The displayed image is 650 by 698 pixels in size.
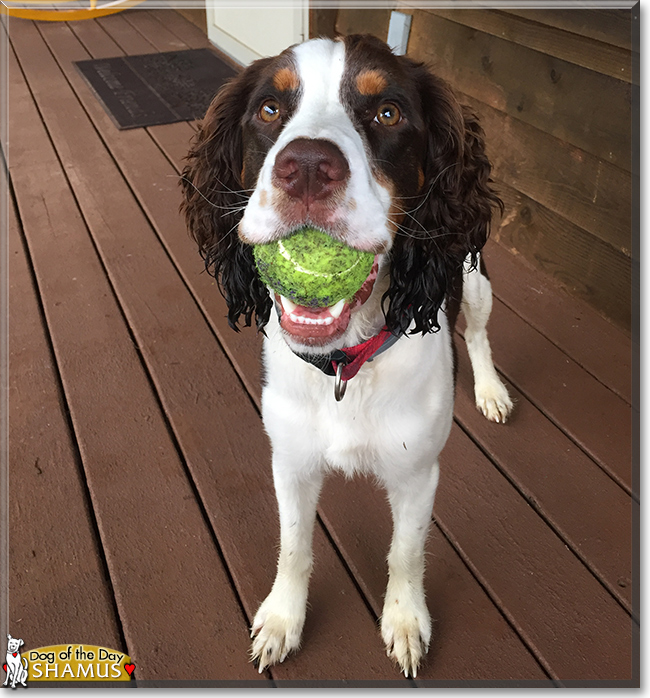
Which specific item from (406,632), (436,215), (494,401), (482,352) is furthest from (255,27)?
(406,632)

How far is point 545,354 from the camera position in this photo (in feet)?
8.79

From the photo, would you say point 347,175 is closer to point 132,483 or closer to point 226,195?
point 226,195

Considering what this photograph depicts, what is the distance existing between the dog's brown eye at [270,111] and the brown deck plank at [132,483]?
1.25 m

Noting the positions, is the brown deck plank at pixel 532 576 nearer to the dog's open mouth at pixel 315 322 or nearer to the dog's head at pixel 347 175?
the dog's head at pixel 347 175

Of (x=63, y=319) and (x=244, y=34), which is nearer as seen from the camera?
(x=63, y=319)

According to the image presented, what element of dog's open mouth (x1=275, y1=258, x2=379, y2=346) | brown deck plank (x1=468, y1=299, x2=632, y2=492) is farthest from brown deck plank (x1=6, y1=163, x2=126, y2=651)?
brown deck plank (x1=468, y1=299, x2=632, y2=492)

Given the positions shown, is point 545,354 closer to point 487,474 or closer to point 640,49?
point 487,474

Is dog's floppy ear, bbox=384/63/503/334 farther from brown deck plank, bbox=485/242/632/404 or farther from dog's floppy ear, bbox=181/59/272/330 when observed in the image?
brown deck plank, bbox=485/242/632/404

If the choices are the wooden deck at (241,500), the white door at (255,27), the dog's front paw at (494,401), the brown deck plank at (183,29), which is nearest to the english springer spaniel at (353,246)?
the wooden deck at (241,500)


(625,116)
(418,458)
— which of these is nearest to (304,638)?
(418,458)

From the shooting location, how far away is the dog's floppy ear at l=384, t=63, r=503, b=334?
1.46 meters

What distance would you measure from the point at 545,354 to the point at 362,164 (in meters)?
1.74

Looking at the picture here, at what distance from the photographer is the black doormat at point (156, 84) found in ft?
15.4

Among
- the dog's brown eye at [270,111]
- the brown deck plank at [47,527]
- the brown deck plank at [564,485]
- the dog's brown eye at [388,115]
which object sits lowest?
the brown deck plank at [47,527]
